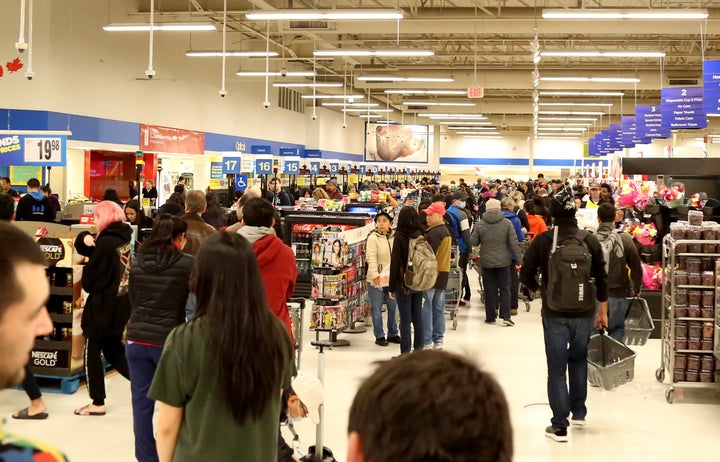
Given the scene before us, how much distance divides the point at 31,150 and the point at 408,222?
23.6 ft

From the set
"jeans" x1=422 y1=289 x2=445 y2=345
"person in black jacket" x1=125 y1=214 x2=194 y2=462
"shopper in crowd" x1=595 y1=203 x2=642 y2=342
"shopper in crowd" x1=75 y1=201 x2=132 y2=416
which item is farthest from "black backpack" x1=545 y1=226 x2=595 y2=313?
"shopper in crowd" x1=75 y1=201 x2=132 y2=416

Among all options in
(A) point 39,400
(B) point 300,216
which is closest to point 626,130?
(B) point 300,216

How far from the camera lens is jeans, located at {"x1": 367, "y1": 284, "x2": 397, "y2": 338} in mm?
9367

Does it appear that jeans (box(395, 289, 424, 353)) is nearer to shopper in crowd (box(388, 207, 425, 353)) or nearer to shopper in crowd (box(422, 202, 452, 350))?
shopper in crowd (box(388, 207, 425, 353))

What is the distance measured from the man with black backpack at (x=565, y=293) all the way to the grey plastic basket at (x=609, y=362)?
0.41 metres

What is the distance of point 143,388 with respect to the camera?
4613 mm

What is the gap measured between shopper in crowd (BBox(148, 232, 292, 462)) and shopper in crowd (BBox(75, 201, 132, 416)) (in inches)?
134

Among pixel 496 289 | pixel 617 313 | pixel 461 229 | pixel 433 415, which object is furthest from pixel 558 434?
pixel 461 229

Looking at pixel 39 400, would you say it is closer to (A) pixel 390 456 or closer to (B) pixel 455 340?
(B) pixel 455 340

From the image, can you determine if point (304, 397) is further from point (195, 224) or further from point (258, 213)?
point (195, 224)

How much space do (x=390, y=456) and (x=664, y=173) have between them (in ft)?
45.2

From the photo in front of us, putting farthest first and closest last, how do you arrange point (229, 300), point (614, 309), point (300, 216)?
point (300, 216)
point (614, 309)
point (229, 300)

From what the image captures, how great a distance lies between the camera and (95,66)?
752 inches

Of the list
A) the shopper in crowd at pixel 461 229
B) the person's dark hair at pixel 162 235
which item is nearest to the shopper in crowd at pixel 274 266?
the person's dark hair at pixel 162 235
